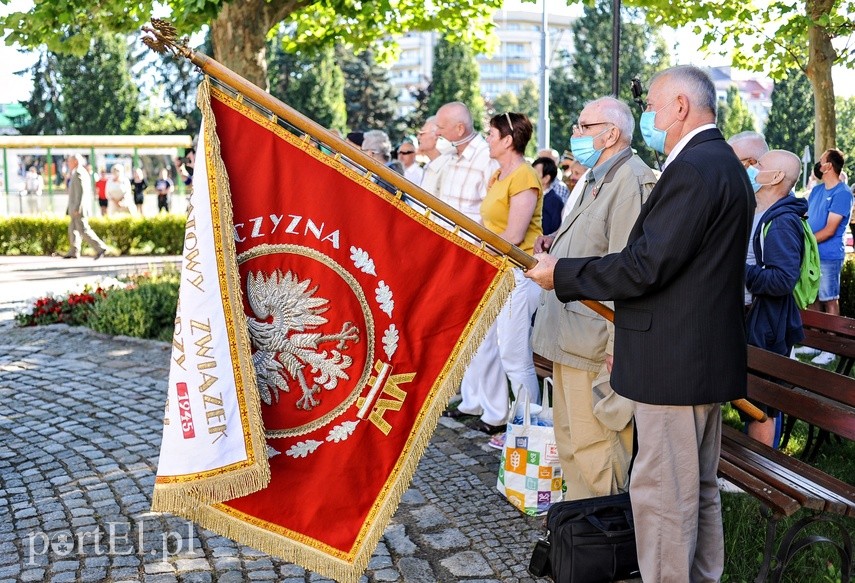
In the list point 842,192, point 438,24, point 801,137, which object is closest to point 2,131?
point 801,137

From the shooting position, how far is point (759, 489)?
3729 millimetres

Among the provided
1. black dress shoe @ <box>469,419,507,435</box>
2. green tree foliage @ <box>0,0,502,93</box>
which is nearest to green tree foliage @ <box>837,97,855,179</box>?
green tree foliage @ <box>0,0,502,93</box>

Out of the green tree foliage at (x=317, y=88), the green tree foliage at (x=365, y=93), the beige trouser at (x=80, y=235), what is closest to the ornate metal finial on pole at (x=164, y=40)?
the beige trouser at (x=80, y=235)

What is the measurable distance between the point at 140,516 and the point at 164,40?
2.73 m

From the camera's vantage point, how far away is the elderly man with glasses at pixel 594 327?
4.22 meters

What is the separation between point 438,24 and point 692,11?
386 centimetres

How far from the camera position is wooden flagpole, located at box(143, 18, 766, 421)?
3312mm

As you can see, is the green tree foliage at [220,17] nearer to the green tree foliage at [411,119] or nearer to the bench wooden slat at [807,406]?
the bench wooden slat at [807,406]

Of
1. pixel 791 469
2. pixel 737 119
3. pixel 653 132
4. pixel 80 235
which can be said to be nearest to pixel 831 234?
pixel 791 469

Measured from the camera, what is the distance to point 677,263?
320cm

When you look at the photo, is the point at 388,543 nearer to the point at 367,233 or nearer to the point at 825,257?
the point at 367,233

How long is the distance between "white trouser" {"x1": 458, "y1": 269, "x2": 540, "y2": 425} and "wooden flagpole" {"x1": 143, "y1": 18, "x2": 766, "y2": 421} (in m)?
2.16

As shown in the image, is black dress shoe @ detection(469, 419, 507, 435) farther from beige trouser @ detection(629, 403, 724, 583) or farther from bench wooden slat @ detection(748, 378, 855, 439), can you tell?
beige trouser @ detection(629, 403, 724, 583)

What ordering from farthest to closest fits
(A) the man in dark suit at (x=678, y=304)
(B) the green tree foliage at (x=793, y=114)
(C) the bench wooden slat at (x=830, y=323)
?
1. (B) the green tree foliage at (x=793, y=114)
2. (C) the bench wooden slat at (x=830, y=323)
3. (A) the man in dark suit at (x=678, y=304)
